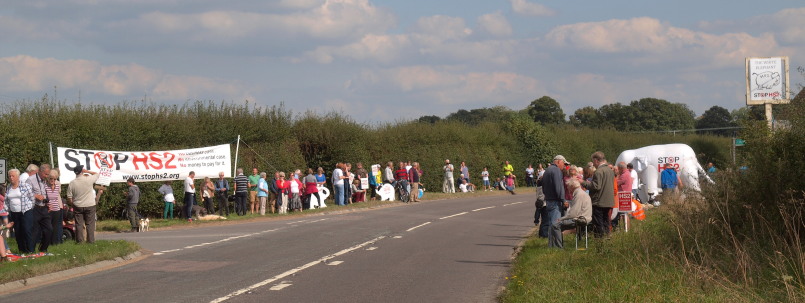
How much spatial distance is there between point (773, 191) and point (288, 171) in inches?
1042

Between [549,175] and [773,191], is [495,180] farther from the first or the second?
[773,191]

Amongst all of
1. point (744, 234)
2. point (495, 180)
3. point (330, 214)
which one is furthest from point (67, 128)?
point (495, 180)

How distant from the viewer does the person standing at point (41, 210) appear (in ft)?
55.0

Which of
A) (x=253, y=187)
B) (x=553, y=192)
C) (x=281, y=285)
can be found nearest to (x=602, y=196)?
(x=553, y=192)

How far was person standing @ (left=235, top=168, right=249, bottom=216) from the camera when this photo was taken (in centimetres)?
3009

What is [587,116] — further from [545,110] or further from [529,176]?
[529,176]

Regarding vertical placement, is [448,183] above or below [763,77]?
below

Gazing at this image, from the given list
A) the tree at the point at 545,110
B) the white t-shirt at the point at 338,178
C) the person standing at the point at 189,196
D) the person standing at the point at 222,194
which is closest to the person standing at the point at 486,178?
the white t-shirt at the point at 338,178

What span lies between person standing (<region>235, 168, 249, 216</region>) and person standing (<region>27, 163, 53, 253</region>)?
12.8 meters

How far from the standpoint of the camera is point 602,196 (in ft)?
52.0

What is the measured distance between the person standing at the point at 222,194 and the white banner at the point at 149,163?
492 millimetres

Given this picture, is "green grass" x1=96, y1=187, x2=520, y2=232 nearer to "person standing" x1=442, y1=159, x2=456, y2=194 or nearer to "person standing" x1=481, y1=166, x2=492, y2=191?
"person standing" x1=442, y1=159, x2=456, y2=194

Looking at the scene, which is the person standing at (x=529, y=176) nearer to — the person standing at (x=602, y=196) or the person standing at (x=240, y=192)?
the person standing at (x=240, y=192)

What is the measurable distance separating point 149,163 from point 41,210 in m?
13.0
